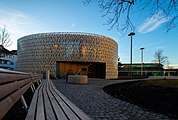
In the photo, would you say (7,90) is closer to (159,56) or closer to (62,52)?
(62,52)

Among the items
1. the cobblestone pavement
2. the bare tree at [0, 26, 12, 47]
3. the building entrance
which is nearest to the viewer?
the cobblestone pavement

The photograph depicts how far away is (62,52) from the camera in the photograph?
43.5 metres

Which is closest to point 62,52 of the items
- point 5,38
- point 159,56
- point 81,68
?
point 81,68

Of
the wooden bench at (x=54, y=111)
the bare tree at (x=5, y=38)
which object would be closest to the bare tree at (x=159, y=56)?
the bare tree at (x=5, y=38)

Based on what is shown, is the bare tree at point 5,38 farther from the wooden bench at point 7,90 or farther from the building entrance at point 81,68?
the wooden bench at point 7,90

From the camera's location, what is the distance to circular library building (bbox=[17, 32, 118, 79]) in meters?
43.5

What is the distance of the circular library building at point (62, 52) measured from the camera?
4350 cm

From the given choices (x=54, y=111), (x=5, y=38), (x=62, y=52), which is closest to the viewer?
(x=54, y=111)

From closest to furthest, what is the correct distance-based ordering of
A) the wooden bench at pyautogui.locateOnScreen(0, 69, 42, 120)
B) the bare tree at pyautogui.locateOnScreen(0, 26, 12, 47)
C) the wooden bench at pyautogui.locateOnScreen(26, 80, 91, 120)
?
1. the wooden bench at pyautogui.locateOnScreen(0, 69, 42, 120)
2. the wooden bench at pyautogui.locateOnScreen(26, 80, 91, 120)
3. the bare tree at pyautogui.locateOnScreen(0, 26, 12, 47)

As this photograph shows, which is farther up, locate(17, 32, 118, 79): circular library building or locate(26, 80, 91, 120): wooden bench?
locate(17, 32, 118, 79): circular library building

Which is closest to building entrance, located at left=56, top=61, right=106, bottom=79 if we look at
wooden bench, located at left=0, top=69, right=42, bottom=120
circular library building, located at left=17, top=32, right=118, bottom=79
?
circular library building, located at left=17, top=32, right=118, bottom=79

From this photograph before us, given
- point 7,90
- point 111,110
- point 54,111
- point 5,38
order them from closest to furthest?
point 7,90, point 54,111, point 111,110, point 5,38

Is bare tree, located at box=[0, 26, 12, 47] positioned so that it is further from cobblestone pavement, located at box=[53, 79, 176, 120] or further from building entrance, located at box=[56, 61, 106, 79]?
cobblestone pavement, located at box=[53, 79, 176, 120]

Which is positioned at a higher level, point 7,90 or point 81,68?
point 81,68
